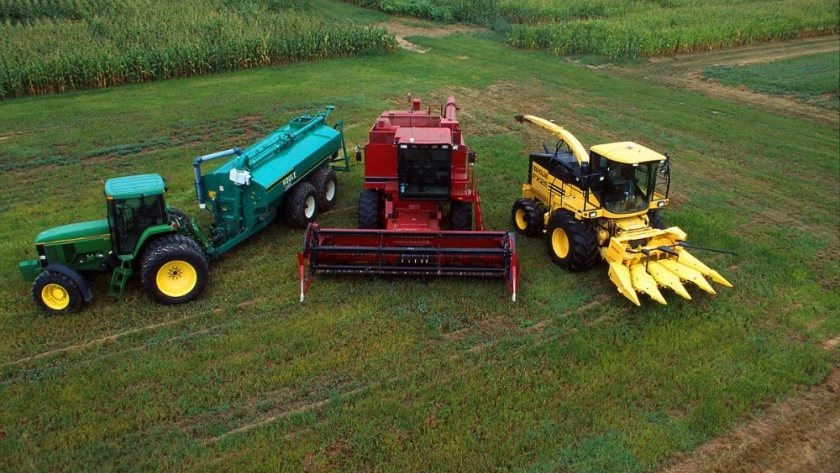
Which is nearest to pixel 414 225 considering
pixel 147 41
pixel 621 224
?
pixel 621 224

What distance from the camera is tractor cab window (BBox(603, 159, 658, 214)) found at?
923cm

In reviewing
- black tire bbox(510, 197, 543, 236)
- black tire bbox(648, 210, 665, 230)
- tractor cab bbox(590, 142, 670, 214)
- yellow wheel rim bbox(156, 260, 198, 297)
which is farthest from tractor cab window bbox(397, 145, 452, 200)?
yellow wheel rim bbox(156, 260, 198, 297)

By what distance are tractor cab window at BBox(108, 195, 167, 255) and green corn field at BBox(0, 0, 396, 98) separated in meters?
14.1

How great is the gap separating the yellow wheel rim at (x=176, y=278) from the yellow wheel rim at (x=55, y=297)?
4.08 ft

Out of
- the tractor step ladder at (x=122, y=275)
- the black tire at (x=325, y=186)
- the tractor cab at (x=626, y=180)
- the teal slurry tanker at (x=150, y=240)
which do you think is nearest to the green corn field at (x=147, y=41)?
the black tire at (x=325, y=186)

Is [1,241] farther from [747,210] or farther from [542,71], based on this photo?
[542,71]

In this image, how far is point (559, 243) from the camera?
10.0 meters

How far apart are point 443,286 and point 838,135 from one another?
1476 centimetres

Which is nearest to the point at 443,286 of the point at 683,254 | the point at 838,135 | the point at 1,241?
the point at 683,254

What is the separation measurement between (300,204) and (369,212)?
1463mm

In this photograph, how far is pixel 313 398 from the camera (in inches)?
281

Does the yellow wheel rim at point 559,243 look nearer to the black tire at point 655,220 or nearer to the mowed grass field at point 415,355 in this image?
the mowed grass field at point 415,355

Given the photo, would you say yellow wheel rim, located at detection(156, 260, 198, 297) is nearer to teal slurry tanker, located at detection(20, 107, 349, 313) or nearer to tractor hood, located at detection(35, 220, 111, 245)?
teal slurry tanker, located at detection(20, 107, 349, 313)

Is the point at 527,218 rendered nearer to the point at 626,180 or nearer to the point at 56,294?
the point at 626,180
